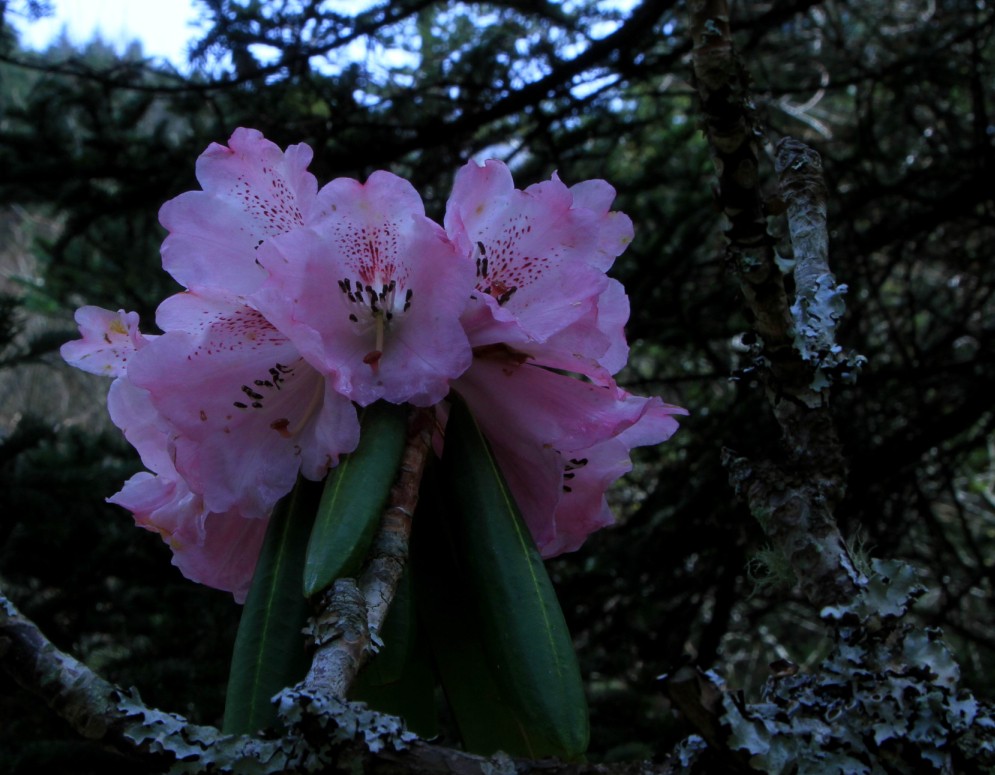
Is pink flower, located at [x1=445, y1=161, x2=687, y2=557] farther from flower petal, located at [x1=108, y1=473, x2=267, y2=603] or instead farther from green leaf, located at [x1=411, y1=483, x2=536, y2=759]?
flower petal, located at [x1=108, y1=473, x2=267, y2=603]

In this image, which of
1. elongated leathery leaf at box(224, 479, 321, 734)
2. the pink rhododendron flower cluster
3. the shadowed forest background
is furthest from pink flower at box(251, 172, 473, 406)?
the shadowed forest background

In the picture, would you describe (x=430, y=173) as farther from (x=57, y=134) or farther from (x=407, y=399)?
(x=407, y=399)

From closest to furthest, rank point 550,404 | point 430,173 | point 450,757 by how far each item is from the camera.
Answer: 1. point 450,757
2. point 550,404
3. point 430,173

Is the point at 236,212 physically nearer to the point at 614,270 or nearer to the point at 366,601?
the point at 366,601

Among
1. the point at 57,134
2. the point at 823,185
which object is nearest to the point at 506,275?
the point at 823,185

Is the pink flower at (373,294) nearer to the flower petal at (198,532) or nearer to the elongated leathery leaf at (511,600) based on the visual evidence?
the elongated leathery leaf at (511,600)

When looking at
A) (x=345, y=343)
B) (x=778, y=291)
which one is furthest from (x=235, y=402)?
(x=778, y=291)
